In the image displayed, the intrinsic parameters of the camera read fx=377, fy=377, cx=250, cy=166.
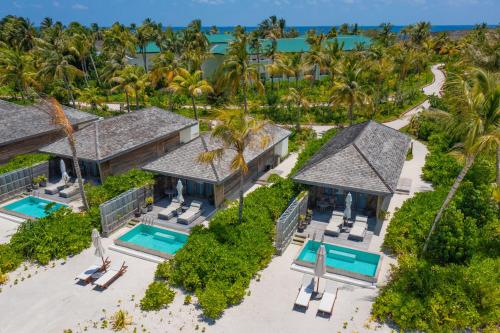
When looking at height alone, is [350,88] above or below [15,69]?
above

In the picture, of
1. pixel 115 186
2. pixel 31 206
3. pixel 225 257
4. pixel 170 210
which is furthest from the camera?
pixel 31 206

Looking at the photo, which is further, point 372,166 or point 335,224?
point 372,166

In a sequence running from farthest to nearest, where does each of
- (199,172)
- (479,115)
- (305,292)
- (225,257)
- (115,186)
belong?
1. (115,186)
2. (199,172)
3. (225,257)
4. (305,292)
5. (479,115)

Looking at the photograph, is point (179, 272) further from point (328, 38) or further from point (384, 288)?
point (328, 38)

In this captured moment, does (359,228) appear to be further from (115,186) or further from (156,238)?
(115,186)

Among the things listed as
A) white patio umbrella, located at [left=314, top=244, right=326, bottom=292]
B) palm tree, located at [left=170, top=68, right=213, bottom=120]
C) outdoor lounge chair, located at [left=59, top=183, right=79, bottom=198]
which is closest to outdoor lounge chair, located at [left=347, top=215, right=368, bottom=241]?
white patio umbrella, located at [left=314, top=244, right=326, bottom=292]

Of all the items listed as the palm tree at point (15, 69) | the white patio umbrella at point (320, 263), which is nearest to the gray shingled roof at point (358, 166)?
the white patio umbrella at point (320, 263)

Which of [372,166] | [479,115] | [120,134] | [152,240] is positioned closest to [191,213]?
[152,240]
